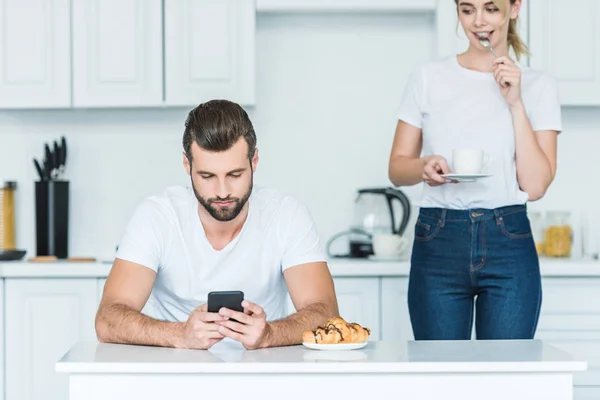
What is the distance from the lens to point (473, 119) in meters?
2.46

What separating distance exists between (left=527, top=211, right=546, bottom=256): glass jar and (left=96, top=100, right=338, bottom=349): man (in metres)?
1.72

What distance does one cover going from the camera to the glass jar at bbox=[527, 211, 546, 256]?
3.70 meters

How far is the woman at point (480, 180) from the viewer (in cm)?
233

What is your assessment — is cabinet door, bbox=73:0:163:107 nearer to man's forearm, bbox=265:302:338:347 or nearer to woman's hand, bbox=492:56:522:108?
woman's hand, bbox=492:56:522:108

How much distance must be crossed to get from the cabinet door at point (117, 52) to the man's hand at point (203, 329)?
6.29 ft

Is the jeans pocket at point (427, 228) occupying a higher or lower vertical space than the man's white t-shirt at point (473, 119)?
lower

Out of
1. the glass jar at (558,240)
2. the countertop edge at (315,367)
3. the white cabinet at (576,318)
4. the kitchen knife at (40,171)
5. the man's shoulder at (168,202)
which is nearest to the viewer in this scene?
the countertop edge at (315,367)

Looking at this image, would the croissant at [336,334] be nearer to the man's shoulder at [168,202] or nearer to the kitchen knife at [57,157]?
the man's shoulder at [168,202]

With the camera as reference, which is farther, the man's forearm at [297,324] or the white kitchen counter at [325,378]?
the man's forearm at [297,324]

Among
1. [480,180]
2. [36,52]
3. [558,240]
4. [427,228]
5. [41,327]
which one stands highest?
[36,52]

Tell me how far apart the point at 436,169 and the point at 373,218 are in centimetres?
139

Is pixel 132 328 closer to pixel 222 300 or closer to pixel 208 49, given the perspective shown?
pixel 222 300

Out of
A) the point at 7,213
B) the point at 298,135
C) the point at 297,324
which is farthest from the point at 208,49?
the point at 297,324

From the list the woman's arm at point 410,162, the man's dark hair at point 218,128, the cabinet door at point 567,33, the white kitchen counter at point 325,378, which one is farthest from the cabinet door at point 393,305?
the white kitchen counter at point 325,378
